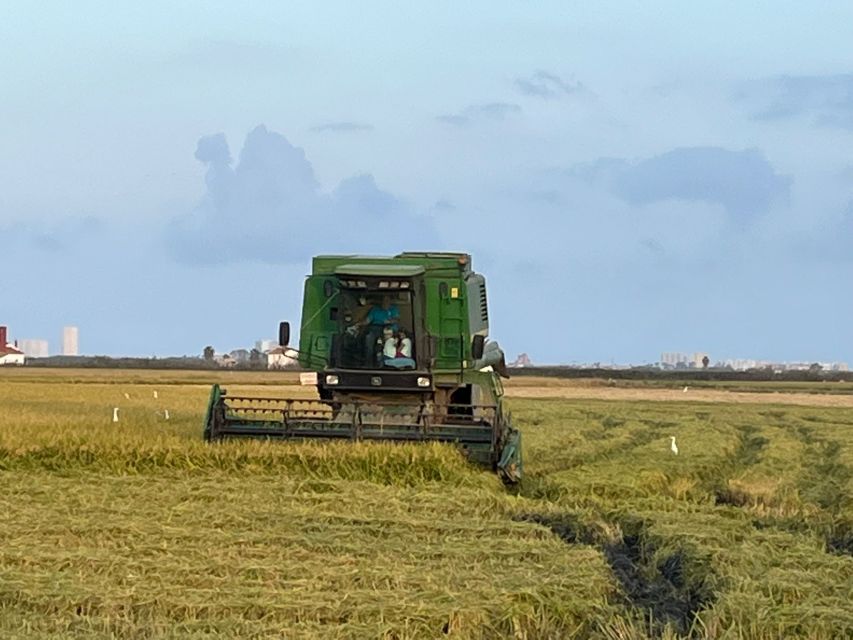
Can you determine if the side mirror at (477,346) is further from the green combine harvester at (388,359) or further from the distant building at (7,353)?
the distant building at (7,353)

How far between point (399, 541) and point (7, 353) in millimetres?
121046

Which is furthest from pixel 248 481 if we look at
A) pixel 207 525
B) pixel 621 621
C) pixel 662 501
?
pixel 621 621

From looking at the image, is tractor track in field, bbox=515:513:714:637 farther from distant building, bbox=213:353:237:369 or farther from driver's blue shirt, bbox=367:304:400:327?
distant building, bbox=213:353:237:369

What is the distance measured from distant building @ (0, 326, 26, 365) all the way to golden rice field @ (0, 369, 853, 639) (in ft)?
323

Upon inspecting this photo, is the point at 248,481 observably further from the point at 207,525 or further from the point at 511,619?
the point at 511,619

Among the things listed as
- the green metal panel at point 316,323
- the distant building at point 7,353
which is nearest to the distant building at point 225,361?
the distant building at point 7,353

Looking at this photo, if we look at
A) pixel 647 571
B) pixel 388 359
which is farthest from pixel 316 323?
pixel 647 571

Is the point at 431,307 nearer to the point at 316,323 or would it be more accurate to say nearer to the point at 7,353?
the point at 316,323

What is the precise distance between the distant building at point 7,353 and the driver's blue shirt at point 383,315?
100 meters

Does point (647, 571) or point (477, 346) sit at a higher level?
point (477, 346)

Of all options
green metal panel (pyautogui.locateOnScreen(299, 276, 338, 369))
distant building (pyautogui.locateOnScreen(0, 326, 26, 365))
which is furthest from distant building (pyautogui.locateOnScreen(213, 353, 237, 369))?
Result: green metal panel (pyautogui.locateOnScreen(299, 276, 338, 369))

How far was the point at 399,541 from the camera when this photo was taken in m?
11.1

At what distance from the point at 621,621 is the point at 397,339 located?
11.3m

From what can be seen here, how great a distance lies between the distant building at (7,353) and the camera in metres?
115
